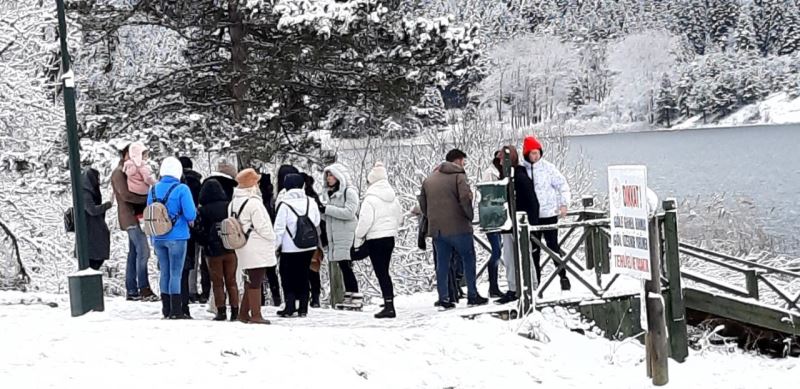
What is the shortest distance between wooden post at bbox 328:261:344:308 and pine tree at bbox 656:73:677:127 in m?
95.7

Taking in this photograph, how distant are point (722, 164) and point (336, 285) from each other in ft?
175

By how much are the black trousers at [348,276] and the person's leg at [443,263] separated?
1.22 m

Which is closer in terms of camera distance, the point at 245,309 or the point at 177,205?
the point at 177,205

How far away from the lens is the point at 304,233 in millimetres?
10227

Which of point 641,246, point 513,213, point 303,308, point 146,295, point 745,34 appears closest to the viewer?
point 641,246

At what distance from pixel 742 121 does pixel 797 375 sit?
107 meters

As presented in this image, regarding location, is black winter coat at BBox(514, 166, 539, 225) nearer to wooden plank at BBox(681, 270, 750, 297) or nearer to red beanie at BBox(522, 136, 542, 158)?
red beanie at BBox(522, 136, 542, 158)

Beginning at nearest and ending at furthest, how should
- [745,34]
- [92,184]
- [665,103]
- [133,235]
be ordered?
[133,235]
[92,184]
[665,103]
[745,34]

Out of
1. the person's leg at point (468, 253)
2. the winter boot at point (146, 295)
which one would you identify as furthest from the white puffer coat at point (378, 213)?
the winter boot at point (146, 295)

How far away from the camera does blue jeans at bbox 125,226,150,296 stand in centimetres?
1097

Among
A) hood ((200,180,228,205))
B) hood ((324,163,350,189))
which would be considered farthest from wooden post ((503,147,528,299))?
hood ((200,180,228,205))

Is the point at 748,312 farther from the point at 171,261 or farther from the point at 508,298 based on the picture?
the point at 171,261

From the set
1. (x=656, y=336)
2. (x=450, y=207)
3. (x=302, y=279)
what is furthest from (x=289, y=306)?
(x=656, y=336)

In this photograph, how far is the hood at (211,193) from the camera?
9820 mm
